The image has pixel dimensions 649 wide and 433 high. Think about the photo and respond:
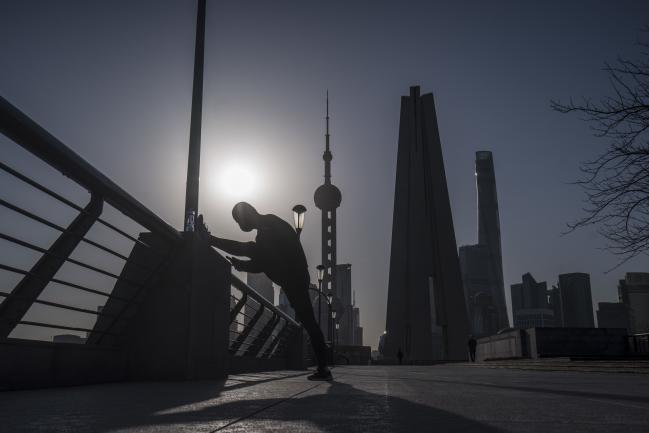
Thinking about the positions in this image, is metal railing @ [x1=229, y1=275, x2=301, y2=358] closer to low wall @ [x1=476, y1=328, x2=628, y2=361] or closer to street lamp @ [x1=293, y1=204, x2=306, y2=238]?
street lamp @ [x1=293, y1=204, x2=306, y2=238]

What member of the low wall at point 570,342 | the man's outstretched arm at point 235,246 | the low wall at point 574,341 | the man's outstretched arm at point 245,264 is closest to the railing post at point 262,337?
the man's outstretched arm at point 235,246

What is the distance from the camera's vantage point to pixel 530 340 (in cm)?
2608

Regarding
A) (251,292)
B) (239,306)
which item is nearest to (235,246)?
(239,306)

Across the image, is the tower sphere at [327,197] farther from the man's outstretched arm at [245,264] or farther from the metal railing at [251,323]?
the man's outstretched arm at [245,264]

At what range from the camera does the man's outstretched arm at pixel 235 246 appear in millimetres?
5605


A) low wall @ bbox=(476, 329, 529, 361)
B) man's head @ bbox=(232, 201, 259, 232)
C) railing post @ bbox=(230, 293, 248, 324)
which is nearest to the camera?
man's head @ bbox=(232, 201, 259, 232)

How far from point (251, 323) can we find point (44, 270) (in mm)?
5424

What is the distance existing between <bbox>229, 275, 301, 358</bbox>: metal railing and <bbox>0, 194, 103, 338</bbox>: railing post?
3.20 meters

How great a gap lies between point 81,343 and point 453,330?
2380 inches

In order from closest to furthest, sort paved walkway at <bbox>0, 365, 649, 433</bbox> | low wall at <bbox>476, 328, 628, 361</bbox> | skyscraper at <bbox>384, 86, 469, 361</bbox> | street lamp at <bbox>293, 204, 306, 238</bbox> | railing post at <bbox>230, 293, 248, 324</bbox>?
paved walkway at <bbox>0, 365, 649, 433</bbox> → railing post at <bbox>230, 293, 248, 324</bbox> → street lamp at <bbox>293, 204, 306, 238</bbox> → low wall at <bbox>476, 328, 628, 361</bbox> → skyscraper at <bbox>384, 86, 469, 361</bbox>

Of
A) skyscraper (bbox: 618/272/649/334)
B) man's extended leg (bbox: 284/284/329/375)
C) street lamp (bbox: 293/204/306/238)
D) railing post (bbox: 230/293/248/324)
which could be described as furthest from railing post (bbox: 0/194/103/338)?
skyscraper (bbox: 618/272/649/334)

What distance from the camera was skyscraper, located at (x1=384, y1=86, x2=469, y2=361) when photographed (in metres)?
63.3

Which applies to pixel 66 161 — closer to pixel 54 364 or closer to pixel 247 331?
pixel 54 364

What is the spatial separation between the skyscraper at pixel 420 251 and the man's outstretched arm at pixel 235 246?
59.0m
